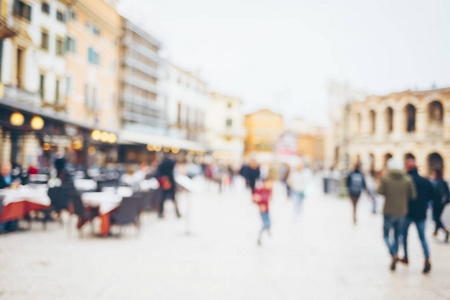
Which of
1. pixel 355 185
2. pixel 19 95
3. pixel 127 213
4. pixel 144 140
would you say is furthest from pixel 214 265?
pixel 144 140

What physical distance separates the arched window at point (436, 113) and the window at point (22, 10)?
615 cm

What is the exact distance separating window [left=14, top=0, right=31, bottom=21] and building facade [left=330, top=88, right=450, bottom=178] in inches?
220

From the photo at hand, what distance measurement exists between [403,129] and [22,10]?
41.1 feet

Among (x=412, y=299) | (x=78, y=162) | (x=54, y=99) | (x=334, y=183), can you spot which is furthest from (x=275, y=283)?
(x=78, y=162)

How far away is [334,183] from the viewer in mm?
16969

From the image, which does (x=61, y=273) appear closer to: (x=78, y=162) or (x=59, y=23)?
(x=59, y=23)

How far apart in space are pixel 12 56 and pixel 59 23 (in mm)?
592

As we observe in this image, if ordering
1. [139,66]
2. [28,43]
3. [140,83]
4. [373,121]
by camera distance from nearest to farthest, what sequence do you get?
[28,43] → [373,121] → [139,66] → [140,83]

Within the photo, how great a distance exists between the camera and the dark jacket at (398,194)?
5.17 meters

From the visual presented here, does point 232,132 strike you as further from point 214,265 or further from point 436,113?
point 214,265

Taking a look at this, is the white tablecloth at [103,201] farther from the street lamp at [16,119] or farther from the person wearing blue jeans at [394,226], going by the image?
the person wearing blue jeans at [394,226]

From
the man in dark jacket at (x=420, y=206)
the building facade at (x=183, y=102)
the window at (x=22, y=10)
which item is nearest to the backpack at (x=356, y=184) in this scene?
the man in dark jacket at (x=420, y=206)

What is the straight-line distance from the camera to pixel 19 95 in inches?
152

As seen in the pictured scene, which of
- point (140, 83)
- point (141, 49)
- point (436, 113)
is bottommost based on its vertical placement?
point (436, 113)
